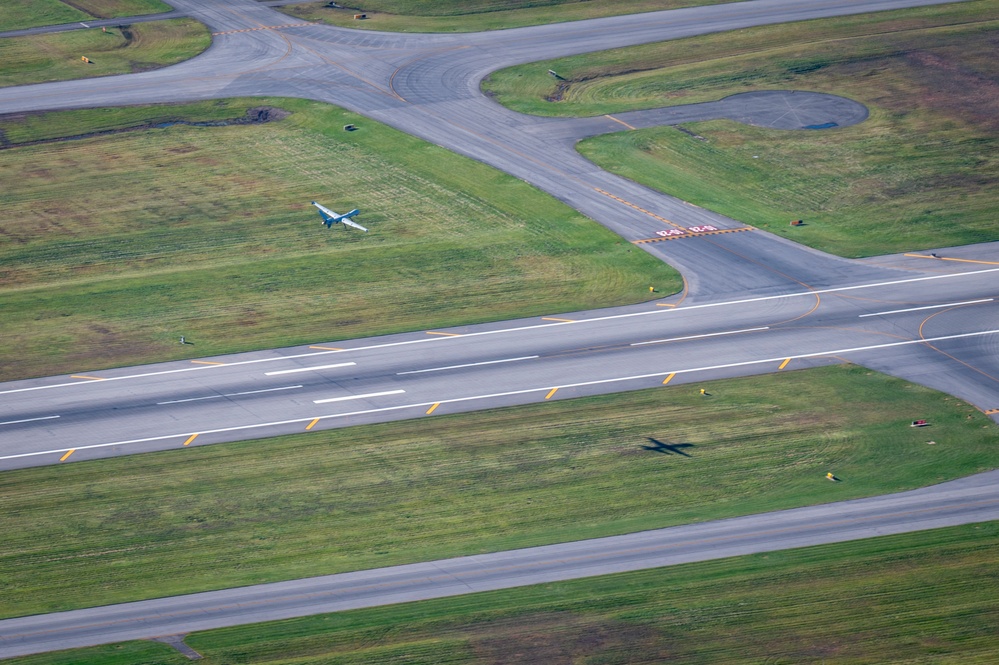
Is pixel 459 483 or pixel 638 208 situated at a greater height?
pixel 638 208

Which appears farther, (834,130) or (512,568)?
(834,130)

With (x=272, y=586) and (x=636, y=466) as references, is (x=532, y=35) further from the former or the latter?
(x=272, y=586)

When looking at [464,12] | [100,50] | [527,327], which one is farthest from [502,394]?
[100,50]

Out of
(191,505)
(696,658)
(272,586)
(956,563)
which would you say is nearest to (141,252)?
(191,505)

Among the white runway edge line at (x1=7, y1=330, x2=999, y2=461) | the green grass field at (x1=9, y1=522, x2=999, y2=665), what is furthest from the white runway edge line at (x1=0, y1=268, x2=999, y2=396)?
the green grass field at (x1=9, y1=522, x2=999, y2=665)

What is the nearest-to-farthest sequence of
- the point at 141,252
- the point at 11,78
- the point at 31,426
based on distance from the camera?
1. the point at 31,426
2. the point at 141,252
3. the point at 11,78

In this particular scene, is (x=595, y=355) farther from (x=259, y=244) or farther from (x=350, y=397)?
(x=259, y=244)

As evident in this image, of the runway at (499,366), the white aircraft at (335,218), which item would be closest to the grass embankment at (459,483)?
the runway at (499,366)
